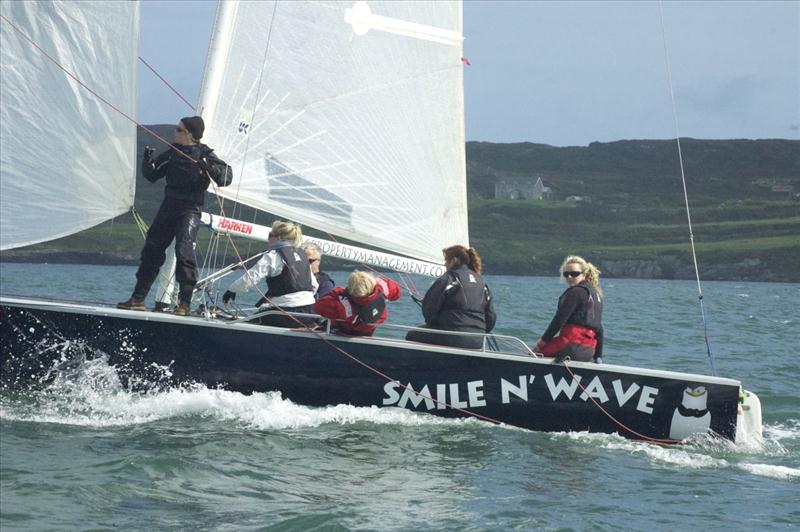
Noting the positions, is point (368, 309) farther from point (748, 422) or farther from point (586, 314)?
point (748, 422)

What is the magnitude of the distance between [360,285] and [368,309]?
25cm

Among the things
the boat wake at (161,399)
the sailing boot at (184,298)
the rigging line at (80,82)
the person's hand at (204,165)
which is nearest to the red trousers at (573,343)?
the boat wake at (161,399)

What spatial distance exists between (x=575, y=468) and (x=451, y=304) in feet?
6.63

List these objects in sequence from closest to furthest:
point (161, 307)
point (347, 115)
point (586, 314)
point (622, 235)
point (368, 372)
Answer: point (368, 372)
point (586, 314)
point (161, 307)
point (347, 115)
point (622, 235)

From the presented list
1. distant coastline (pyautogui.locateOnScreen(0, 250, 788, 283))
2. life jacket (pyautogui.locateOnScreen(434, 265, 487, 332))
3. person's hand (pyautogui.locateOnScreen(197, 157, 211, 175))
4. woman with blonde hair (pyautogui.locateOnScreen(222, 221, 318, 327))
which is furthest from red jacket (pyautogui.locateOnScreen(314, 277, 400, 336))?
distant coastline (pyautogui.locateOnScreen(0, 250, 788, 283))

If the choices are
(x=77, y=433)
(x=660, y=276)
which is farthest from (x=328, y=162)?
(x=660, y=276)

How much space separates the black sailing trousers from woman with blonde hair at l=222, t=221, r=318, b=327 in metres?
0.43

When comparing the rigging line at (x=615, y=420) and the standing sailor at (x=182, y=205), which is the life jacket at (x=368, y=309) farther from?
the rigging line at (x=615, y=420)

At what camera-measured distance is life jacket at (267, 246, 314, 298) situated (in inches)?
395

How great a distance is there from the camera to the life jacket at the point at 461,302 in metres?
10.1

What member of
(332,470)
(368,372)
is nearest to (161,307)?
(368,372)

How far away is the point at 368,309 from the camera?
984cm

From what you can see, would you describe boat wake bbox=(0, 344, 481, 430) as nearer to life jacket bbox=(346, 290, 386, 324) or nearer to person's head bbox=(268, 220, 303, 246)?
life jacket bbox=(346, 290, 386, 324)

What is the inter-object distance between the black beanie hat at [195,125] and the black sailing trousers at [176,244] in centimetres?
61
